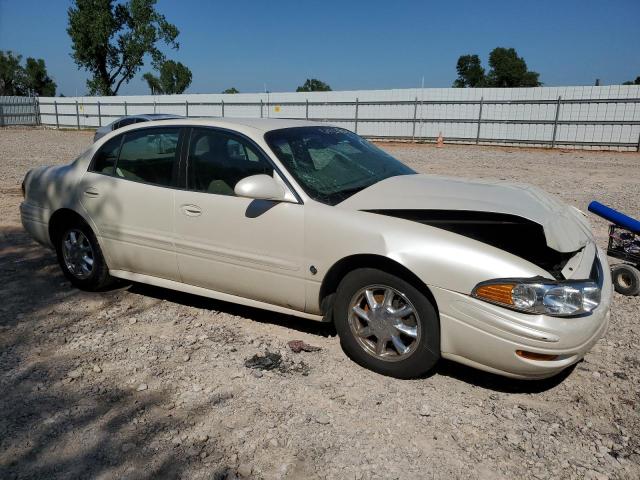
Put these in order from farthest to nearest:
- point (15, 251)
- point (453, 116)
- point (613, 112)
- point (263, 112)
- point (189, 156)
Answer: point (263, 112) → point (453, 116) → point (613, 112) → point (15, 251) → point (189, 156)

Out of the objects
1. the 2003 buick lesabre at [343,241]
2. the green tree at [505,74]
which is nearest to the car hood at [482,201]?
the 2003 buick lesabre at [343,241]

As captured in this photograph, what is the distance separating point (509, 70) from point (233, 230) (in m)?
70.0

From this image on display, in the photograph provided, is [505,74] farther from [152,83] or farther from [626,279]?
[626,279]

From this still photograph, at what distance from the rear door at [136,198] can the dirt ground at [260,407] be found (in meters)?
0.47

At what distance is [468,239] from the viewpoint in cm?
304

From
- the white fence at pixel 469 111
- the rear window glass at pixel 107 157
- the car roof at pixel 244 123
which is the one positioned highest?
the white fence at pixel 469 111

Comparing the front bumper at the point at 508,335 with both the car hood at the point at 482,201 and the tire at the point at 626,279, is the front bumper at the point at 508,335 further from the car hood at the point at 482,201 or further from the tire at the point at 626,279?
the tire at the point at 626,279

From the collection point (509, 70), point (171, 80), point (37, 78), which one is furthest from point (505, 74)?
point (37, 78)

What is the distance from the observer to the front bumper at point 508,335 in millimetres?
2803

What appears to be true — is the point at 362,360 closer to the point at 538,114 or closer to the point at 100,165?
the point at 100,165

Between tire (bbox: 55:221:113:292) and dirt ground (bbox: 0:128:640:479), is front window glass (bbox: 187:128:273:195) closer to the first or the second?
dirt ground (bbox: 0:128:640:479)

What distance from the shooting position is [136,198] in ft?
13.9

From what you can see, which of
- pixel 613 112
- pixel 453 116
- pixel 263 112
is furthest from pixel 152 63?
pixel 613 112

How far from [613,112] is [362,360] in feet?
74.0
